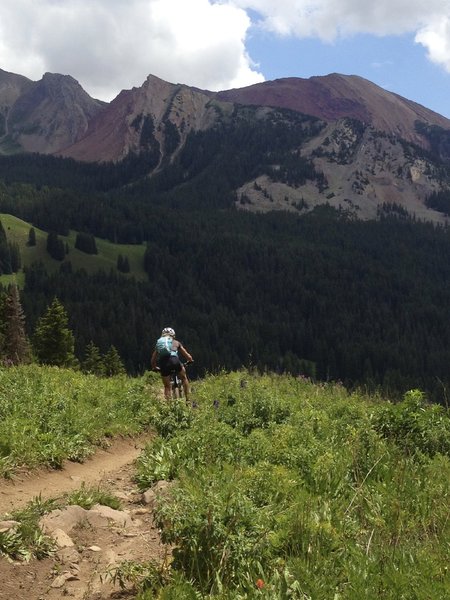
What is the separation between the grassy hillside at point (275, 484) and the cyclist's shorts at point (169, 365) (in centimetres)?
89

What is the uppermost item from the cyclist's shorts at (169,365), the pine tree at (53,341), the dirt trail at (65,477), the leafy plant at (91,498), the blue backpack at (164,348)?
the blue backpack at (164,348)

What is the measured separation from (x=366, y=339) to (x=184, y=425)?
184231 mm

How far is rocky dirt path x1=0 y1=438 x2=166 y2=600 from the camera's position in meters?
5.36

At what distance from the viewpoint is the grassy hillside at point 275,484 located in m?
5.16

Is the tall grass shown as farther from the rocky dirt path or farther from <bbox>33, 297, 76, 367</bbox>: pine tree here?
<bbox>33, 297, 76, 367</bbox>: pine tree

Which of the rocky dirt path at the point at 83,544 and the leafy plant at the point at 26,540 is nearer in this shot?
the rocky dirt path at the point at 83,544

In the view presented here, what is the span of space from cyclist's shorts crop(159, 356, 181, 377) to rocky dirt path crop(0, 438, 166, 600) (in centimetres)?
544

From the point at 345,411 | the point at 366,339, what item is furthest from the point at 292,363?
the point at 345,411

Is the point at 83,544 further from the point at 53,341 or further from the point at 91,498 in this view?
the point at 53,341

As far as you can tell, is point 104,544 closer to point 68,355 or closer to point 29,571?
point 29,571

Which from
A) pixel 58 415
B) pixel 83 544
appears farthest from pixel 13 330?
pixel 83 544

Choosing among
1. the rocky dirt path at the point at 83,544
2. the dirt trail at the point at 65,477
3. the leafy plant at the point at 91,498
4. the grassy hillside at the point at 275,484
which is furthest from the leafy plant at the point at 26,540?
the grassy hillside at the point at 275,484

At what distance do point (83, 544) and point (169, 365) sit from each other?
8808mm

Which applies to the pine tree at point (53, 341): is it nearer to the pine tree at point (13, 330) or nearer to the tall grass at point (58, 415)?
the pine tree at point (13, 330)
